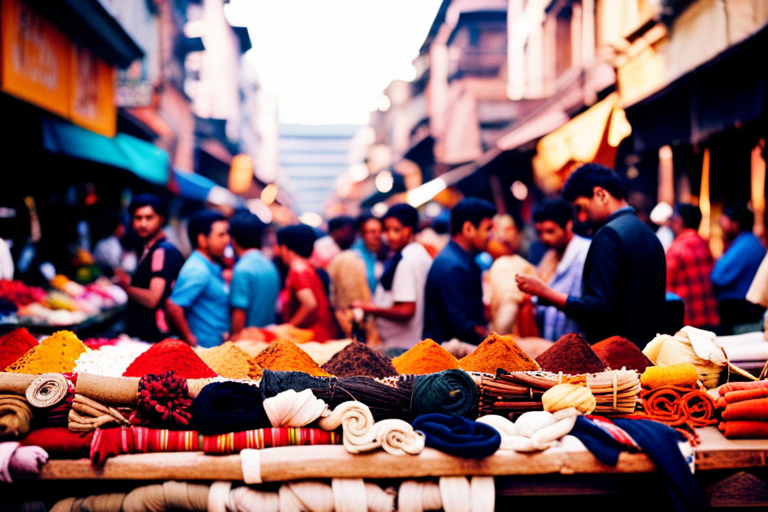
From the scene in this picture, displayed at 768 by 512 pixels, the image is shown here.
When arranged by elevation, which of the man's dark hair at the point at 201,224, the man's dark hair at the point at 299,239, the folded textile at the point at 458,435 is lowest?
the folded textile at the point at 458,435

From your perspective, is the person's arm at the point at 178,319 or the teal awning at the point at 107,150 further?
the teal awning at the point at 107,150

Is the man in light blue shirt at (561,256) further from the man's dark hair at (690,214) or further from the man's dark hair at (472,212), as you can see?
the man's dark hair at (690,214)

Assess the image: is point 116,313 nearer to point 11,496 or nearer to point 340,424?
point 11,496

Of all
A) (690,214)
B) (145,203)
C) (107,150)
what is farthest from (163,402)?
(107,150)

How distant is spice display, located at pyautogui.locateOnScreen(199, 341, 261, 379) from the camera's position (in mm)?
2695

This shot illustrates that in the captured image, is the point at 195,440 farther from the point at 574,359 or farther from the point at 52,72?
the point at 52,72

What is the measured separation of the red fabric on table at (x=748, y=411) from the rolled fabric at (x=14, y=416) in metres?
2.52

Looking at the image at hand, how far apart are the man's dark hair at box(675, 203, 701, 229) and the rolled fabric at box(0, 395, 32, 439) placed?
220 inches

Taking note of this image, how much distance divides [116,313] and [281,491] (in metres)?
6.04

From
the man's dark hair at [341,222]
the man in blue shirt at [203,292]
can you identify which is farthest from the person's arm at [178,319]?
the man's dark hair at [341,222]

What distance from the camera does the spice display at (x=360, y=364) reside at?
2.58 m

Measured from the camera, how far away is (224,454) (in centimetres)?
217

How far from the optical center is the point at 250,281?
4734mm

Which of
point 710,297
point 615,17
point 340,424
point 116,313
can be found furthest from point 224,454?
point 615,17
